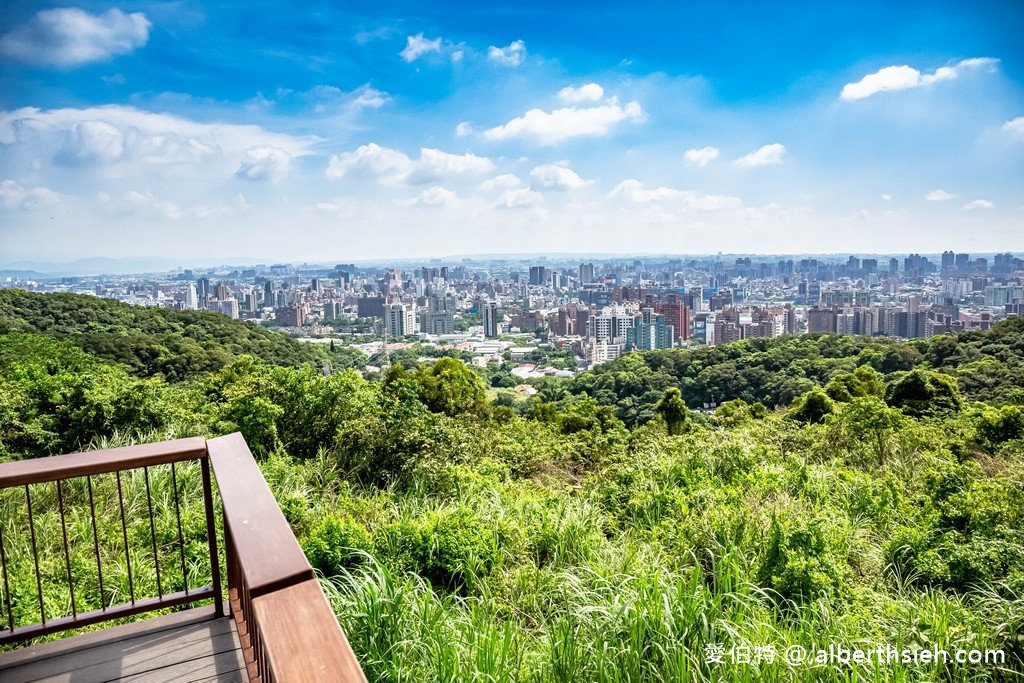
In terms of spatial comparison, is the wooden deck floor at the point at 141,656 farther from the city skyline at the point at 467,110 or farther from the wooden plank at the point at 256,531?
the city skyline at the point at 467,110

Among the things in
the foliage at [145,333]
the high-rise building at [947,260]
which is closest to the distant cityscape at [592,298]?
the high-rise building at [947,260]

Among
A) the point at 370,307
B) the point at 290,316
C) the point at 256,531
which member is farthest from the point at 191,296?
the point at 256,531

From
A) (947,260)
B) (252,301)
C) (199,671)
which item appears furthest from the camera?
(252,301)

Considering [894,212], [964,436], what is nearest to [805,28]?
[894,212]

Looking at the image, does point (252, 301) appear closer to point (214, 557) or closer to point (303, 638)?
point (214, 557)

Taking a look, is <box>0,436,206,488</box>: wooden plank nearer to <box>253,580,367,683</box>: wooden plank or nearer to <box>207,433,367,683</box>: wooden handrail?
<box>207,433,367,683</box>: wooden handrail

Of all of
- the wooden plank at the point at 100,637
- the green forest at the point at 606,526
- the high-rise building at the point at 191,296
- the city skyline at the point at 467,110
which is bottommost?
the green forest at the point at 606,526

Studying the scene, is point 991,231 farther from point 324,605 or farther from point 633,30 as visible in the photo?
point 324,605
